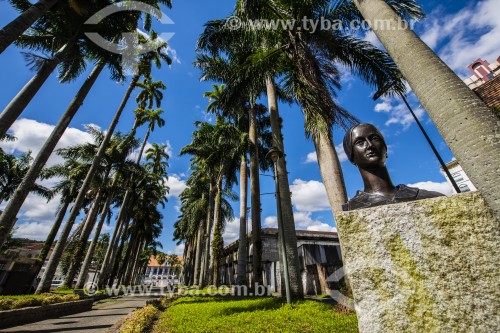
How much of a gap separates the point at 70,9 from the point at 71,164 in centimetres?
1941

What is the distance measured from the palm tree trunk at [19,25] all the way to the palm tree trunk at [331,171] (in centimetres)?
857

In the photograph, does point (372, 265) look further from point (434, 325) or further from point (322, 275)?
point (322, 275)

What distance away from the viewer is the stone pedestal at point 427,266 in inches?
59.5

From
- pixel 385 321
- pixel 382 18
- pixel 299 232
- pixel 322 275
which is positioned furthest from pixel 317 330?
pixel 299 232

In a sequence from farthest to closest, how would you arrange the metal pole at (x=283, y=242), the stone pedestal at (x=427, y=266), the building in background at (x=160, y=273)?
the building in background at (x=160, y=273)
the metal pole at (x=283, y=242)
the stone pedestal at (x=427, y=266)

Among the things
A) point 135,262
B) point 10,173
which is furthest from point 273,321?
point 135,262

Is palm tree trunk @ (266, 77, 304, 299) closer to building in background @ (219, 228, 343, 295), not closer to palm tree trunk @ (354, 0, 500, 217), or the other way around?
building in background @ (219, 228, 343, 295)

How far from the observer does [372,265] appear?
177 centimetres

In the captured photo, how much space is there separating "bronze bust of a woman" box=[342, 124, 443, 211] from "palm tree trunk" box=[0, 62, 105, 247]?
10424mm

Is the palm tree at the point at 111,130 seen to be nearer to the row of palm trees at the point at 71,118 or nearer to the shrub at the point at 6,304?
the row of palm trees at the point at 71,118

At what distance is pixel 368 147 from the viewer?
9.05 feet

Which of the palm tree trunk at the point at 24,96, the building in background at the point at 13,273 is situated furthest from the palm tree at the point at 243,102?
the building in background at the point at 13,273

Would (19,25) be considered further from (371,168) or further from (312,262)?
(312,262)

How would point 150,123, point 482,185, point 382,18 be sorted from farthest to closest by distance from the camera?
point 150,123 → point 382,18 → point 482,185
